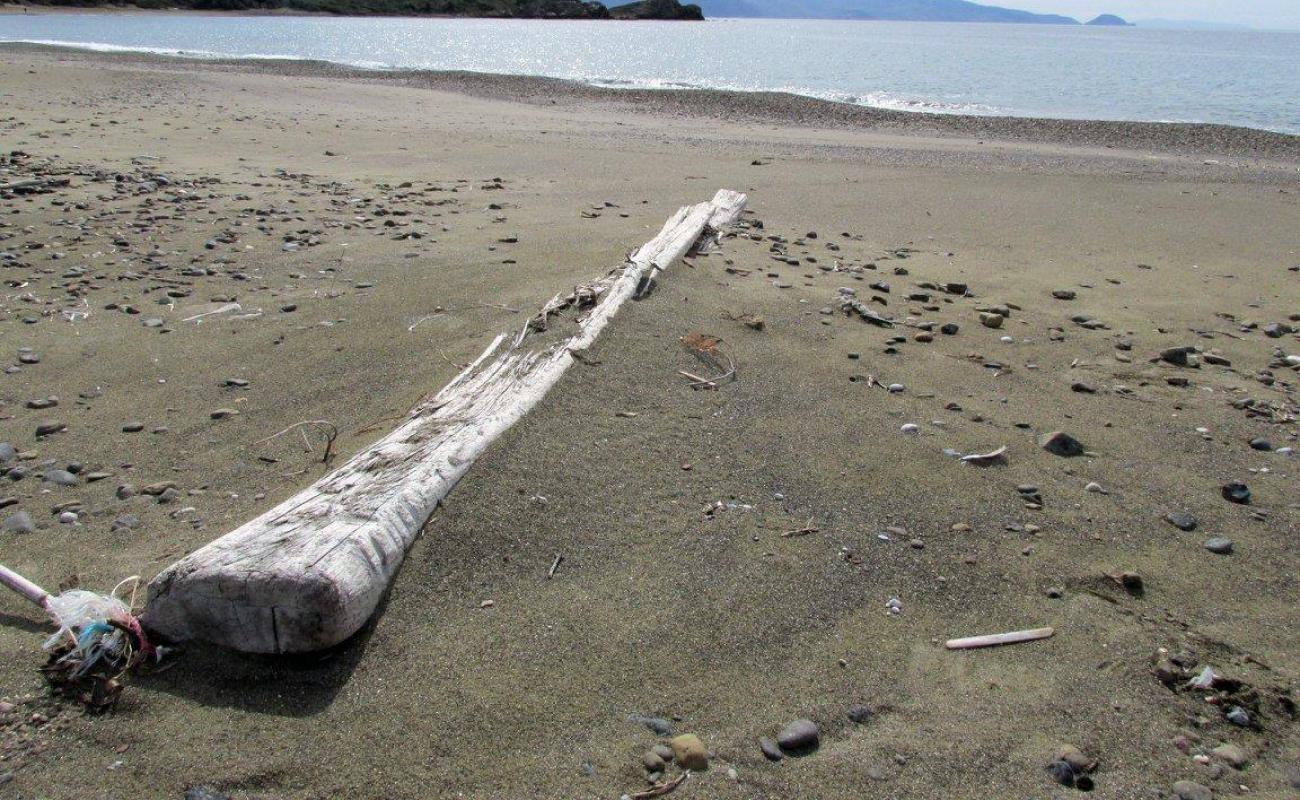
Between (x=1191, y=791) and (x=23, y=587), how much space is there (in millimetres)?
3169

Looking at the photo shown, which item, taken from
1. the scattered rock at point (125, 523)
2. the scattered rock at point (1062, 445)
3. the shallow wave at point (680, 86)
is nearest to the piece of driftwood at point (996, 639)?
the scattered rock at point (1062, 445)

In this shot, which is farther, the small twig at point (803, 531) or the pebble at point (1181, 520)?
the pebble at point (1181, 520)

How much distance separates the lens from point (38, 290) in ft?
18.2

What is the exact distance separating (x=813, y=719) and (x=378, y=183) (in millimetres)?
8171

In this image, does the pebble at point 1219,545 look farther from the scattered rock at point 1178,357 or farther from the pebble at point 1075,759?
the scattered rock at point 1178,357

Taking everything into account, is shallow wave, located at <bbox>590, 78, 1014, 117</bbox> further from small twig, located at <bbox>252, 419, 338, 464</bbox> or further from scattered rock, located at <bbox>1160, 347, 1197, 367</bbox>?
small twig, located at <bbox>252, 419, 338, 464</bbox>

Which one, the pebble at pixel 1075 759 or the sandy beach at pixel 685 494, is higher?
the sandy beach at pixel 685 494

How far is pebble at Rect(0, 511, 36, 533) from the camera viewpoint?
3.12 meters

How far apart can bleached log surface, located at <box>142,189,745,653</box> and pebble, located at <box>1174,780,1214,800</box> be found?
215 cm

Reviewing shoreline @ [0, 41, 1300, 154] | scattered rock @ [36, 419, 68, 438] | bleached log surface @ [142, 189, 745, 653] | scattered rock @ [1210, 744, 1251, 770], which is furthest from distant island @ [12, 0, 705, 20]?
scattered rock @ [1210, 744, 1251, 770]

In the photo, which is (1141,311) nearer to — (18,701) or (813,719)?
(813,719)

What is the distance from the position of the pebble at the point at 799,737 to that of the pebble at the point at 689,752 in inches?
8.4

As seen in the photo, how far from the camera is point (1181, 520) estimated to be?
11.3 feet

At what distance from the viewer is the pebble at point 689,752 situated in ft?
7.23
